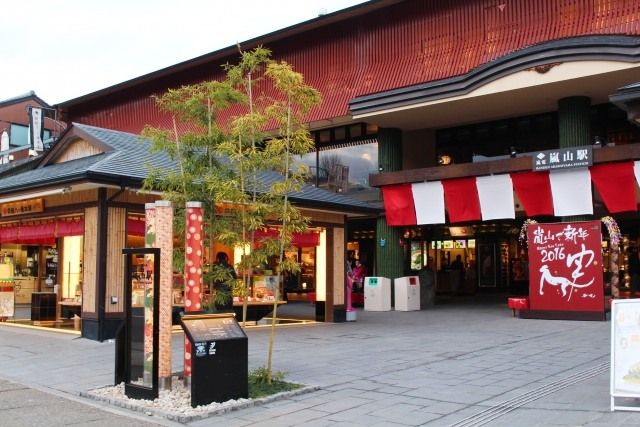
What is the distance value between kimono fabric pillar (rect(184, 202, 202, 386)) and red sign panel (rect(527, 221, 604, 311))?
12201 mm

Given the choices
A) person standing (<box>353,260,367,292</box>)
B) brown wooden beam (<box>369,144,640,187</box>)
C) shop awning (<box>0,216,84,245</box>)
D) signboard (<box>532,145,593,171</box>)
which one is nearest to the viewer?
shop awning (<box>0,216,84,245</box>)

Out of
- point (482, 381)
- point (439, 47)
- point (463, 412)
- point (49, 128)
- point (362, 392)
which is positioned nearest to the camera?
point (463, 412)

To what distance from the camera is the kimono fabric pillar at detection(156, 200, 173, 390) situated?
28.2 ft

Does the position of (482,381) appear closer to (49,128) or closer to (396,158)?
(396,158)

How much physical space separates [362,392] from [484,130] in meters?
18.9

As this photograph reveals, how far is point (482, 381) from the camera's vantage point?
919 cm

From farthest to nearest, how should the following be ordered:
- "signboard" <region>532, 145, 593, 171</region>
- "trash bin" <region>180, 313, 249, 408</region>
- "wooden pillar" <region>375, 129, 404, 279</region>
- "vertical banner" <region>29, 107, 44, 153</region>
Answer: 1. "vertical banner" <region>29, 107, 44, 153</region>
2. "wooden pillar" <region>375, 129, 404, 279</region>
3. "signboard" <region>532, 145, 593, 171</region>
4. "trash bin" <region>180, 313, 249, 408</region>

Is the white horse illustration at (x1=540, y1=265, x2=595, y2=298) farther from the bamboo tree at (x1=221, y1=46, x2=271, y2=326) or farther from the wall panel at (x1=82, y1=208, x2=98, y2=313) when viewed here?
the wall panel at (x1=82, y1=208, x2=98, y2=313)

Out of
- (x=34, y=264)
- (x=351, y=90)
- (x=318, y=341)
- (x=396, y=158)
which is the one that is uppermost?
(x=351, y=90)

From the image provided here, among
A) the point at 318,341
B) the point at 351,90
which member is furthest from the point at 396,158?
the point at 318,341

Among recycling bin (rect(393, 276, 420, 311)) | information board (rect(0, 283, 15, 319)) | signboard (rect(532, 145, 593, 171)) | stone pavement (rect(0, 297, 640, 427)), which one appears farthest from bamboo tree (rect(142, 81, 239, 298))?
recycling bin (rect(393, 276, 420, 311))

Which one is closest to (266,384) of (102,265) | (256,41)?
(102,265)

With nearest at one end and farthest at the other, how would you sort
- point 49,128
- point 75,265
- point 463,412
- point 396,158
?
Result: point 463,412, point 75,265, point 396,158, point 49,128

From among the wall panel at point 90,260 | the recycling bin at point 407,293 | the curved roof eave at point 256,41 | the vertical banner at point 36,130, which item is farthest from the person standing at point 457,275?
the vertical banner at point 36,130
